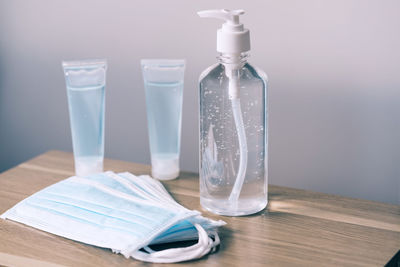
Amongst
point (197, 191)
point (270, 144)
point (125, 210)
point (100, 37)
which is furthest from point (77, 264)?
point (100, 37)

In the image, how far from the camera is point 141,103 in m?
1.09

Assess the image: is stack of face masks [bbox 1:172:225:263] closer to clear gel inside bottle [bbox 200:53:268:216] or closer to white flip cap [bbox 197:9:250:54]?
clear gel inside bottle [bbox 200:53:268:216]

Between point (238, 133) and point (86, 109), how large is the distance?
0.26 meters

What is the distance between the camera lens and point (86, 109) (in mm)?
864

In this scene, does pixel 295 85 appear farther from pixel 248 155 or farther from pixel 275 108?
pixel 248 155

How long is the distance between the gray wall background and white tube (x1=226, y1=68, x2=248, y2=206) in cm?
23

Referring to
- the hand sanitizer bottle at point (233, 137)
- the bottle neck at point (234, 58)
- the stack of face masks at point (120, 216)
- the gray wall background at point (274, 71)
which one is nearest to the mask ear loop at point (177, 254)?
the stack of face masks at point (120, 216)

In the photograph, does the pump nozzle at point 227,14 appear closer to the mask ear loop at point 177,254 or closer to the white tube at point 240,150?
the white tube at point 240,150

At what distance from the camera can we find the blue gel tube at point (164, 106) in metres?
0.85

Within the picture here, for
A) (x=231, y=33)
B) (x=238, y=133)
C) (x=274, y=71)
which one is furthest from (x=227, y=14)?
(x=274, y=71)

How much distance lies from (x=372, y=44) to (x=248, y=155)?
0.28m

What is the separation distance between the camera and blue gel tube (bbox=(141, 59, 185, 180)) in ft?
2.80

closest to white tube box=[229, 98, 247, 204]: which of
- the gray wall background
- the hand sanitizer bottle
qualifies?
the hand sanitizer bottle

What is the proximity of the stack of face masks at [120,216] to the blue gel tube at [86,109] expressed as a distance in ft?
0.21
